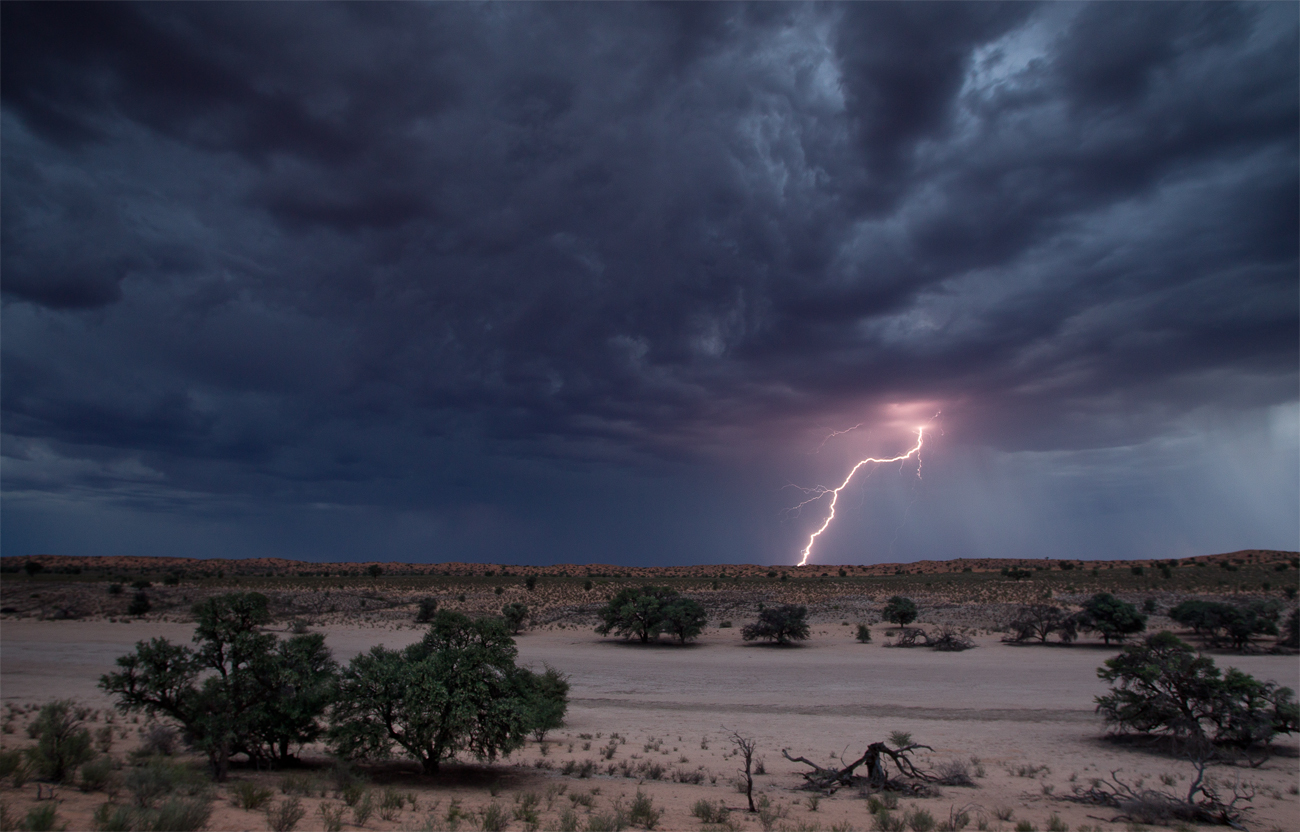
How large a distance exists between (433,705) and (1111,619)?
46.3 m

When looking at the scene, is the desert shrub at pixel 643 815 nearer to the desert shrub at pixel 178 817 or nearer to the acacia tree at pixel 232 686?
the desert shrub at pixel 178 817

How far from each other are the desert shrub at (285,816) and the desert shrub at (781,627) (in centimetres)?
4046

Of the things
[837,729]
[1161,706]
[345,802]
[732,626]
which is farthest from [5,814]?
[732,626]

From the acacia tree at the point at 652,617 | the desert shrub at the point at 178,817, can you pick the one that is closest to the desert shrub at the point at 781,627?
the acacia tree at the point at 652,617

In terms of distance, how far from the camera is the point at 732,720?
25.4 meters

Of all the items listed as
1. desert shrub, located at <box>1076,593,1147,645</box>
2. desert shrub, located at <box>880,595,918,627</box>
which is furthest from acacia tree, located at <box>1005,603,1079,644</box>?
desert shrub, located at <box>880,595,918,627</box>

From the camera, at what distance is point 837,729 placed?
23672 mm

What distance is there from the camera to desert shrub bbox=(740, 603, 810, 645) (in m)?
47.1

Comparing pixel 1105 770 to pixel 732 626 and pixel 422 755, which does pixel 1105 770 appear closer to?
pixel 422 755

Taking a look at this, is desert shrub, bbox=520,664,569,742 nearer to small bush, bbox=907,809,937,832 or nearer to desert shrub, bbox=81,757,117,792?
desert shrub, bbox=81,757,117,792

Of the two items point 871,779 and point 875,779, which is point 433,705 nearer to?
point 871,779

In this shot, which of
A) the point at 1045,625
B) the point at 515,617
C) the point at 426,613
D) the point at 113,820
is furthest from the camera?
the point at 426,613

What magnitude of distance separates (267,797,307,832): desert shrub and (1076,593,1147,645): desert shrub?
4947 cm

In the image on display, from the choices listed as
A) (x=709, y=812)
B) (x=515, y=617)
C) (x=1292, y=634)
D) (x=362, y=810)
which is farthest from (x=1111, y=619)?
(x=362, y=810)
